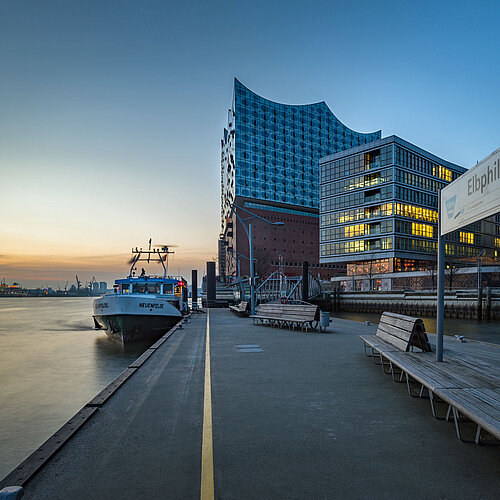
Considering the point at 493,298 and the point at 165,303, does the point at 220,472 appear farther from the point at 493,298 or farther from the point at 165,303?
the point at 493,298

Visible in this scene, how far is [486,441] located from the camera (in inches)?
176

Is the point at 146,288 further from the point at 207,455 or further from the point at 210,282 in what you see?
the point at 207,455

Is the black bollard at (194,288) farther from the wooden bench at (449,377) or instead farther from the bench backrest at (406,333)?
the wooden bench at (449,377)

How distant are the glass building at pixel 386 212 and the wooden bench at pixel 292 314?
197ft

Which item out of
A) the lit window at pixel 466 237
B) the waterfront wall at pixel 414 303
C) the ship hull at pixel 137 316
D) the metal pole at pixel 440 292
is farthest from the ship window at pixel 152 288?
the lit window at pixel 466 237

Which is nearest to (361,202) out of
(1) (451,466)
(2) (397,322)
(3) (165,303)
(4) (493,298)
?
(4) (493,298)

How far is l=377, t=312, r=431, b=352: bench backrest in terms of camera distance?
7785 mm

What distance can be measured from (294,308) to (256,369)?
8.90 m

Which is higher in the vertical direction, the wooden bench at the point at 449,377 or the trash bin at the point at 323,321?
the wooden bench at the point at 449,377

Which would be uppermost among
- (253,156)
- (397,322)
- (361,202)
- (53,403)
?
(253,156)

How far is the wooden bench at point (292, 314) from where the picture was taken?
637 inches

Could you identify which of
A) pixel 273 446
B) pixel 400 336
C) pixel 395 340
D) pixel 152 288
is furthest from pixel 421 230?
pixel 273 446

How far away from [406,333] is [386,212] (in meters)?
71.6

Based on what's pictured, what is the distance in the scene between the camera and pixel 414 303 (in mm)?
49281
